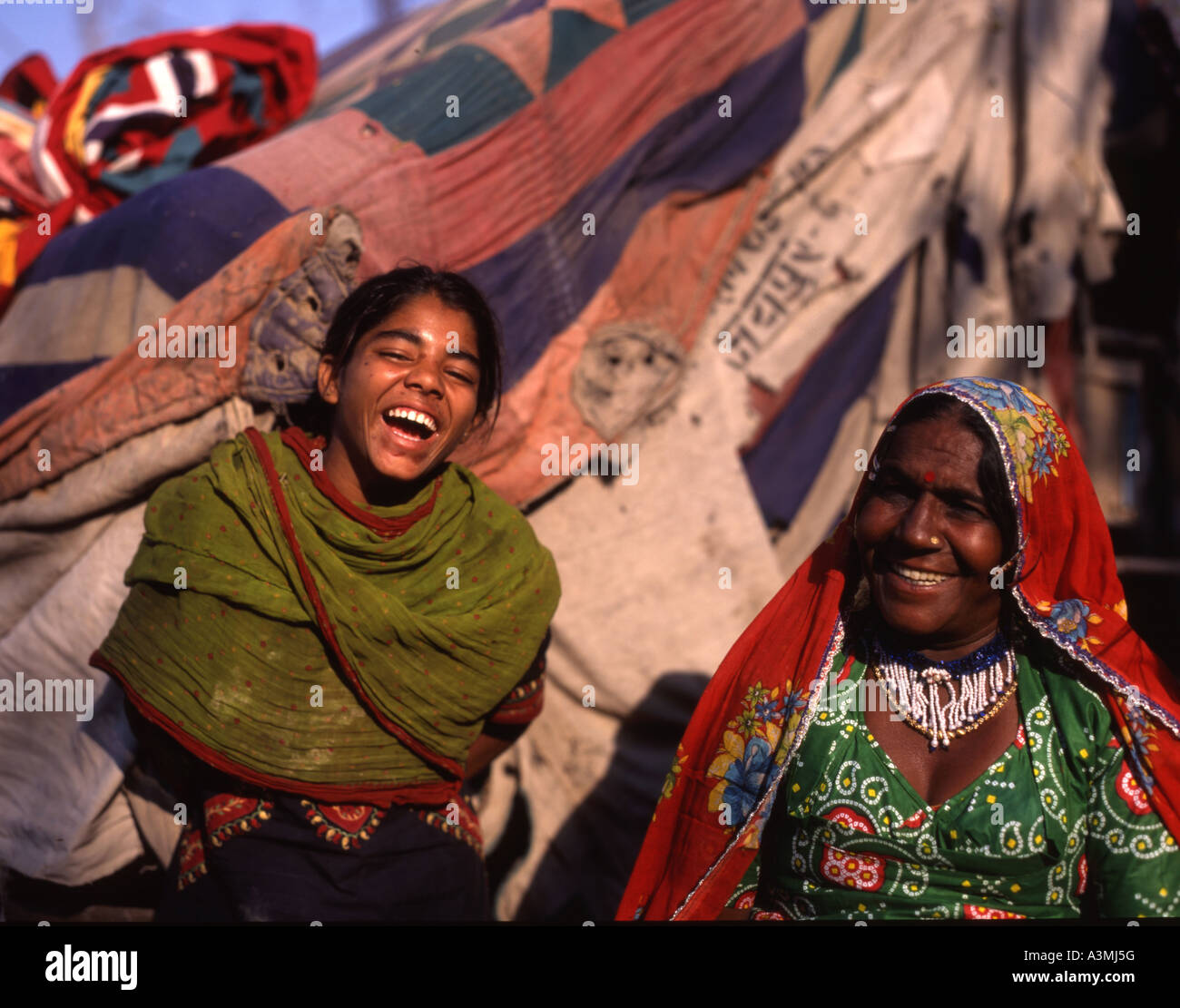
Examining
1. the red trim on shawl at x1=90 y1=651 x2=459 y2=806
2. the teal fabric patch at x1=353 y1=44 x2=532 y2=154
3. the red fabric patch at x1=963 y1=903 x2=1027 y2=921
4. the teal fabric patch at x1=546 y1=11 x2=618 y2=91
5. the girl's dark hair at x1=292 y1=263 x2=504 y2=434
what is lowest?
the red fabric patch at x1=963 y1=903 x2=1027 y2=921

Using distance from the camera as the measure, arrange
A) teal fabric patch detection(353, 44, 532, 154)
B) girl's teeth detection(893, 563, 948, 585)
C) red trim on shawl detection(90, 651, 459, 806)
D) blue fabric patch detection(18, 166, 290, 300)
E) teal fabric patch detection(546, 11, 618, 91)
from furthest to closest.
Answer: teal fabric patch detection(546, 11, 618, 91)
teal fabric patch detection(353, 44, 532, 154)
blue fabric patch detection(18, 166, 290, 300)
red trim on shawl detection(90, 651, 459, 806)
girl's teeth detection(893, 563, 948, 585)

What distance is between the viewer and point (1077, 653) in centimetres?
183

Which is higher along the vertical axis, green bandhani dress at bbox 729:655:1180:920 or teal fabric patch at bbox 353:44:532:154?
teal fabric patch at bbox 353:44:532:154

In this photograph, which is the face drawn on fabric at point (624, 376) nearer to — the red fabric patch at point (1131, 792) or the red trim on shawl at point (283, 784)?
the red trim on shawl at point (283, 784)

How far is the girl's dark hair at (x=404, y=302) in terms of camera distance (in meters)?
2.28

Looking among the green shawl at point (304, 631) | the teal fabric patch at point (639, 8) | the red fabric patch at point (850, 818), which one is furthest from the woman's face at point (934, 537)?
the teal fabric patch at point (639, 8)

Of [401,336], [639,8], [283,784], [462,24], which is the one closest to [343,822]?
[283,784]

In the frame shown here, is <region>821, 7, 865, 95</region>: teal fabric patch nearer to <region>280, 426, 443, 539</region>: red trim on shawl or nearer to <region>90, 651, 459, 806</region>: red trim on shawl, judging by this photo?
<region>280, 426, 443, 539</region>: red trim on shawl

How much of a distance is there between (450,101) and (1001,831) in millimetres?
2625

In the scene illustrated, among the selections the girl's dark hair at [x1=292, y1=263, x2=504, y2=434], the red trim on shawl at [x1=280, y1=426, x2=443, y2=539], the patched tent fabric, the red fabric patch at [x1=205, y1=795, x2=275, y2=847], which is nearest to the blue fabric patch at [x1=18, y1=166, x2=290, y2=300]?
the patched tent fabric

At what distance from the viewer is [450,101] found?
3.38m

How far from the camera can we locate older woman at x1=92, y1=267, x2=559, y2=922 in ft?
7.02

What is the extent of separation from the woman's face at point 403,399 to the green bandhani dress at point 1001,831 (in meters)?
0.96
